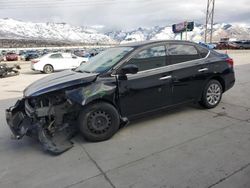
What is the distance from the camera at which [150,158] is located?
3525 millimetres

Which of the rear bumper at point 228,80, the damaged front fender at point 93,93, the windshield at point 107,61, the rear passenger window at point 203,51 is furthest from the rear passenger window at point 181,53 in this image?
the damaged front fender at point 93,93

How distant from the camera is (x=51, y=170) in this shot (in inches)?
134

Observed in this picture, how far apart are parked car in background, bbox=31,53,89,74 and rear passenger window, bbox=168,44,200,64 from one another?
12.5 m

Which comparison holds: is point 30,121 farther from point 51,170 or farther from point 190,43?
point 190,43

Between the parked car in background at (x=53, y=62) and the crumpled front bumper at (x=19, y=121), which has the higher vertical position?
the crumpled front bumper at (x=19, y=121)

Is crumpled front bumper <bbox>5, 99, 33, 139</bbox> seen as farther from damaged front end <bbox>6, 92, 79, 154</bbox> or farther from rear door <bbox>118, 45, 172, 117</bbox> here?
rear door <bbox>118, 45, 172, 117</bbox>

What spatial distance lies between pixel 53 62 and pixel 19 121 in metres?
13.2

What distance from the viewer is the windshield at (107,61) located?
14.8 feet

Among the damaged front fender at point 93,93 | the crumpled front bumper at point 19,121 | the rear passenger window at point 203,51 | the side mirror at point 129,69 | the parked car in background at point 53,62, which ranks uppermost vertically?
Result: the rear passenger window at point 203,51

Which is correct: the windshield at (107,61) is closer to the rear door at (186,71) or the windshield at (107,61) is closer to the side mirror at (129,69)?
the side mirror at (129,69)

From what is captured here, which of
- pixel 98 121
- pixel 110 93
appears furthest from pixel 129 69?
pixel 98 121

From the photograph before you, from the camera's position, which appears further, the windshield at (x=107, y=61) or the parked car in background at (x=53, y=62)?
the parked car in background at (x=53, y=62)

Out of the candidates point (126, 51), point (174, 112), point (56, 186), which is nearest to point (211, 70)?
point (174, 112)

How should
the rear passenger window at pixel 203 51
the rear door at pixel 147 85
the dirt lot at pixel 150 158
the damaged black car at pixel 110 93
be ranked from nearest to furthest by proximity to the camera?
the dirt lot at pixel 150 158
the damaged black car at pixel 110 93
the rear door at pixel 147 85
the rear passenger window at pixel 203 51
